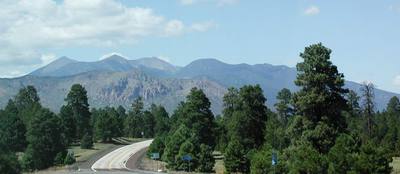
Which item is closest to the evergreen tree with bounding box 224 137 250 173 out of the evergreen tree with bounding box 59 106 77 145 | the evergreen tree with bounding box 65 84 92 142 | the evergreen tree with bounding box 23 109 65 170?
the evergreen tree with bounding box 23 109 65 170

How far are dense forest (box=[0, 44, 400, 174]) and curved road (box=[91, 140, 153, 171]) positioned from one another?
241 inches

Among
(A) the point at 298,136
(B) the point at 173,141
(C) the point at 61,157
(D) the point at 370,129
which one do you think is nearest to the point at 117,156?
(C) the point at 61,157

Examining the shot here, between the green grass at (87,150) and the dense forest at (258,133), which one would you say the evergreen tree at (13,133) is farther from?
the green grass at (87,150)

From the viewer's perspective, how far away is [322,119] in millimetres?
65812

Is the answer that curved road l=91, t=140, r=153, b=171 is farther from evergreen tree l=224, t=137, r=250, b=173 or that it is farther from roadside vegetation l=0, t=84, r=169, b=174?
evergreen tree l=224, t=137, r=250, b=173

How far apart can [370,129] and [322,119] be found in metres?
71.2

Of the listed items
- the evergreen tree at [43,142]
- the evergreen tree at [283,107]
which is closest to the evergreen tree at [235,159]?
the evergreen tree at [283,107]

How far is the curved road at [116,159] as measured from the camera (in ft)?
342

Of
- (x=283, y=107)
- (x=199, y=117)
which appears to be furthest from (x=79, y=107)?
(x=199, y=117)

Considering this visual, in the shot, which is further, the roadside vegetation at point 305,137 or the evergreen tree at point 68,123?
the evergreen tree at point 68,123

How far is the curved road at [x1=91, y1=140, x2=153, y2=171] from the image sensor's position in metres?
104

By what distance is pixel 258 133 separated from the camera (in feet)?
314

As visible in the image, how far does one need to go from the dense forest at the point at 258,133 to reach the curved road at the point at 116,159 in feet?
20.1

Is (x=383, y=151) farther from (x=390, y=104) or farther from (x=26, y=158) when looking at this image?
(x=390, y=104)
